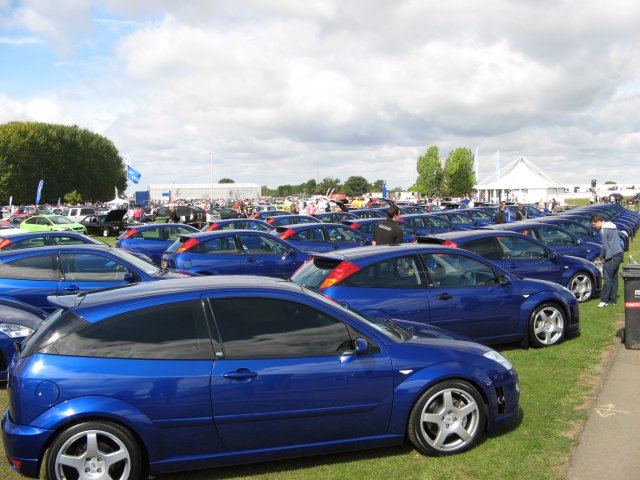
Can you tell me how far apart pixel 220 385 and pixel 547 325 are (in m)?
5.15

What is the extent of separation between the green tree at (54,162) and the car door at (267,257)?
67.2 meters

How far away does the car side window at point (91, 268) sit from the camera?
8.70m

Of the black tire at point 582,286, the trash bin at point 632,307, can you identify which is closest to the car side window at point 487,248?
the black tire at point 582,286

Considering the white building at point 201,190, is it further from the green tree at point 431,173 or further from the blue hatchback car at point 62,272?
the blue hatchback car at point 62,272

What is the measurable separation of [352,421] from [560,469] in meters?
1.57

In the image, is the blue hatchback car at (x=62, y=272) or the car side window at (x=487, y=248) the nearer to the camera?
the blue hatchback car at (x=62, y=272)

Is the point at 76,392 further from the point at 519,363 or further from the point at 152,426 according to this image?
the point at 519,363

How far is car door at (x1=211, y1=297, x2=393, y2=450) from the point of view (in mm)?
3986

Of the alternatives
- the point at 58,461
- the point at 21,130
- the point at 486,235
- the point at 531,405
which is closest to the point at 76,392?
the point at 58,461

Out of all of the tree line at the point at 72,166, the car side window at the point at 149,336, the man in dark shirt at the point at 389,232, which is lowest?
the car side window at the point at 149,336

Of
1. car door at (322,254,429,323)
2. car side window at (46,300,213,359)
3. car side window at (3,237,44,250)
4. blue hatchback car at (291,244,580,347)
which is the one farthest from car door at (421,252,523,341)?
car side window at (3,237,44,250)

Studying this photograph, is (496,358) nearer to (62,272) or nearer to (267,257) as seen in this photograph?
(62,272)

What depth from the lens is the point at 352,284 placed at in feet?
21.7

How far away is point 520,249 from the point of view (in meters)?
10.1
